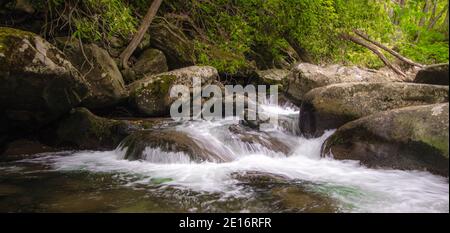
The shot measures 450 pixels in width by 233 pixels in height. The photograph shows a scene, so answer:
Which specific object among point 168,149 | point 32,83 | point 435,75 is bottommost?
point 168,149

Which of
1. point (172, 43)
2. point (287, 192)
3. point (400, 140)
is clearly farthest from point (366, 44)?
point (287, 192)

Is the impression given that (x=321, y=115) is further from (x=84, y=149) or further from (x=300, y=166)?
(x=84, y=149)

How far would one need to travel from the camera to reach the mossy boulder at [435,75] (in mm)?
7789

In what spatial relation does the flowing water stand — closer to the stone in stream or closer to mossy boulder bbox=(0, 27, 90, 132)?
the stone in stream

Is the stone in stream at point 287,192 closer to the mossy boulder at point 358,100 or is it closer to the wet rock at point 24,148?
the mossy boulder at point 358,100

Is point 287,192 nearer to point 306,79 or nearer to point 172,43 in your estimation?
point 306,79

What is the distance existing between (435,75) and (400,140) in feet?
8.95

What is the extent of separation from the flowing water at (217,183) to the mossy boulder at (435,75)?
235cm

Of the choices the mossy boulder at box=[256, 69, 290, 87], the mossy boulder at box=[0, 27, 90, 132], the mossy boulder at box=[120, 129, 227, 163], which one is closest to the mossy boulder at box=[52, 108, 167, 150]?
the mossy boulder at box=[0, 27, 90, 132]

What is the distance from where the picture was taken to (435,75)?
311 inches

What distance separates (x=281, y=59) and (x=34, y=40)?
9.71 meters

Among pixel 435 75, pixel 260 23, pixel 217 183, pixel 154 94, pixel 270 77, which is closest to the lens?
pixel 217 183

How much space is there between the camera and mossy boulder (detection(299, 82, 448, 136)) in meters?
7.15
